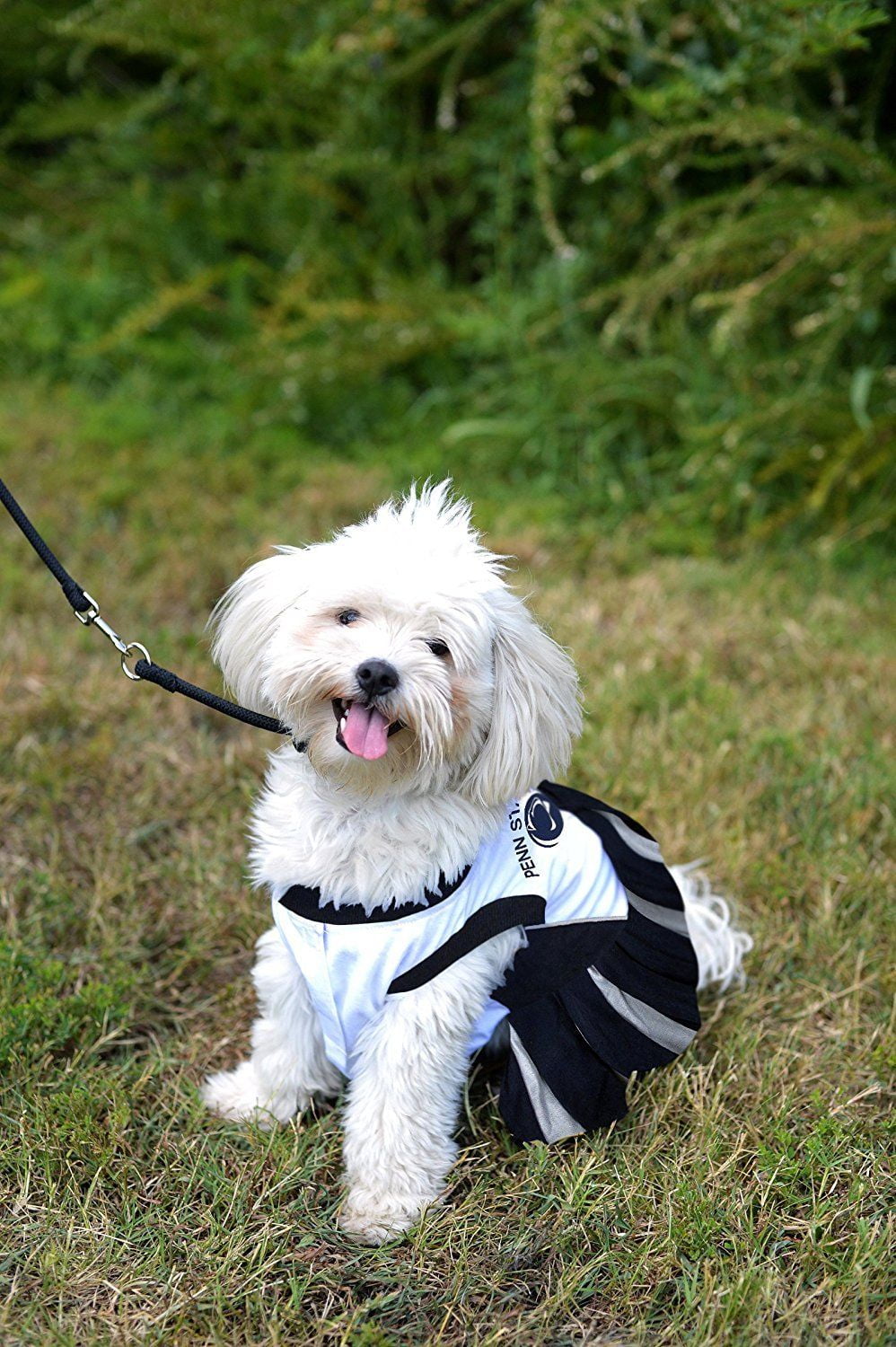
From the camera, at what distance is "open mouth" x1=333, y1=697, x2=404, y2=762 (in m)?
2.00

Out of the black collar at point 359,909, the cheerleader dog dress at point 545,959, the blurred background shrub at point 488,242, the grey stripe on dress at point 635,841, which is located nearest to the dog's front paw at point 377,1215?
the cheerleader dog dress at point 545,959

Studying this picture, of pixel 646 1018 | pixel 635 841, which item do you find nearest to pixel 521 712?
pixel 635 841

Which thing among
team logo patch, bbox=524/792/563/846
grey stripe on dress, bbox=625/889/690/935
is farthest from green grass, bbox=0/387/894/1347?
team logo patch, bbox=524/792/563/846

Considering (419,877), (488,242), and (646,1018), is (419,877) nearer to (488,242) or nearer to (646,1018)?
(646,1018)

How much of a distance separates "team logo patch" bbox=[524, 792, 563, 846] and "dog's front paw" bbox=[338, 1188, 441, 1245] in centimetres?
68

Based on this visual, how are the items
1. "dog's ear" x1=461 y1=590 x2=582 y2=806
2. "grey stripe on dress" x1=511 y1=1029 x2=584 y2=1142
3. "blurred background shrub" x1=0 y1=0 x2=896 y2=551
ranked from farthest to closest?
1. "blurred background shrub" x1=0 y1=0 x2=896 y2=551
2. "grey stripe on dress" x1=511 y1=1029 x2=584 y2=1142
3. "dog's ear" x1=461 y1=590 x2=582 y2=806

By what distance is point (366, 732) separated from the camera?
2.01m

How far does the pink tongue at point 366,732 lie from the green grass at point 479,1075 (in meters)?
0.82

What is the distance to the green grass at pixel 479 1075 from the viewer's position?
198cm

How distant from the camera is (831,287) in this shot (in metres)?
4.86

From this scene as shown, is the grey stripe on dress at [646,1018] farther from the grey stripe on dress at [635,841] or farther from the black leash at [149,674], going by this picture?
the black leash at [149,674]

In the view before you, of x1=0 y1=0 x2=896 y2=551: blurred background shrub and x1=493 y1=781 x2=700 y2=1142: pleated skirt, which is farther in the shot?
x1=0 y1=0 x2=896 y2=551: blurred background shrub

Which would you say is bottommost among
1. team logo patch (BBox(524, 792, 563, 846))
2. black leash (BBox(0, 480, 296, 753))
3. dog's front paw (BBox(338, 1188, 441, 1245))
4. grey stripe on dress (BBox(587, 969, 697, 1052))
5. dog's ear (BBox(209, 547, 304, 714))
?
dog's front paw (BBox(338, 1188, 441, 1245))

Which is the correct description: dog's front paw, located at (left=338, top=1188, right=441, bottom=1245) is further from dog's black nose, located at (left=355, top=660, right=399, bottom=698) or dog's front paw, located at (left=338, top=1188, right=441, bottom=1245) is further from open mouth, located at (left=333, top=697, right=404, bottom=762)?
dog's black nose, located at (left=355, top=660, right=399, bottom=698)
